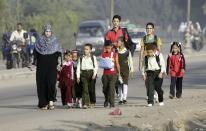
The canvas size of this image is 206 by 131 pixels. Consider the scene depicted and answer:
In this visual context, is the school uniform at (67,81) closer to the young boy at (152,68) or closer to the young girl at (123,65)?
the young girl at (123,65)

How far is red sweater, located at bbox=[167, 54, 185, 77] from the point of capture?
18938 mm

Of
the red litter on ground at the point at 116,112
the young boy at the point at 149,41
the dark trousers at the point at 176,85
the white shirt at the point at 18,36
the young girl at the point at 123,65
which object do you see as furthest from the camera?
the white shirt at the point at 18,36

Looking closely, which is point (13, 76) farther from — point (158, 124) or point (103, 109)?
point (158, 124)

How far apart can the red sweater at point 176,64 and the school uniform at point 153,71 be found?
1.96 meters

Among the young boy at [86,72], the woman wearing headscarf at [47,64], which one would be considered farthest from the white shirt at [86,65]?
the woman wearing headscarf at [47,64]

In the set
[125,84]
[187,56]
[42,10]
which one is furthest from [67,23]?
[125,84]

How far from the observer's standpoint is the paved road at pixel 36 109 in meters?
13.7

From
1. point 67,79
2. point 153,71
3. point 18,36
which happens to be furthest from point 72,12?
point 153,71

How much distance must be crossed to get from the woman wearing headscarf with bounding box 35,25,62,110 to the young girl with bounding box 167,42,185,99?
10.6 ft

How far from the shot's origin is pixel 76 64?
56.5 ft

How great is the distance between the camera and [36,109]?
679 inches

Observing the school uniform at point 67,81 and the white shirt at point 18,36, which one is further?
the white shirt at point 18,36

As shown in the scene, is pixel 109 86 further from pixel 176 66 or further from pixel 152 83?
pixel 176 66

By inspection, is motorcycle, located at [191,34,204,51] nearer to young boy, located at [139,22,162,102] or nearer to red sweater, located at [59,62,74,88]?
young boy, located at [139,22,162,102]
